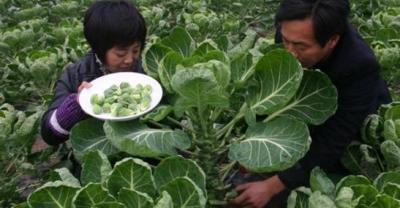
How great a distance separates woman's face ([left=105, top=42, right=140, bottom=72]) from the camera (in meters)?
2.40

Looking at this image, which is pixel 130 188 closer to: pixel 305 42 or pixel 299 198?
pixel 299 198

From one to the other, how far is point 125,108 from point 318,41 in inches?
31.1

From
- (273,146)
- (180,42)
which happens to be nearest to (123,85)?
(180,42)

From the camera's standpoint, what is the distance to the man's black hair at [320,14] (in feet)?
6.64

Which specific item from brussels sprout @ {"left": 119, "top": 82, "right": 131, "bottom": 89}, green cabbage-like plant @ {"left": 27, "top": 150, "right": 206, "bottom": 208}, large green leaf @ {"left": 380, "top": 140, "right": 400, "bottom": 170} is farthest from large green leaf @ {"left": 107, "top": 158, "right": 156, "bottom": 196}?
large green leaf @ {"left": 380, "top": 140, "right": 400, "bottom": 170}

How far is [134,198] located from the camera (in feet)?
5.24

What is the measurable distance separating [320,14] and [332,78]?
312 millimetres

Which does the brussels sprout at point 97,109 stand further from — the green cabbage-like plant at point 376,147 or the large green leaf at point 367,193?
the green cabbage-like plant at point 376,147

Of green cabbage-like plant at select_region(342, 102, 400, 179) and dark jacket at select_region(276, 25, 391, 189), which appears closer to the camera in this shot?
green cabbage-like plant at select_region(342, 102, 400, 179)

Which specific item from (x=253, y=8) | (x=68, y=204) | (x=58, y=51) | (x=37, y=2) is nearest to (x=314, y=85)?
(x=68, y=204)

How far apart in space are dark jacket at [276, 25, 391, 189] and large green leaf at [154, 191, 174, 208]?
2.42 feet

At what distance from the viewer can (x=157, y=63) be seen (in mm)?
2074

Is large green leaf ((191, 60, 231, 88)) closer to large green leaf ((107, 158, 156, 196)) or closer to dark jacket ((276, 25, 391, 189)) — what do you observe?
Result: large green leaf ((107, 158, 156, 196))

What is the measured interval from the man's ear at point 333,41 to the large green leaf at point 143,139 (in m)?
0.71
